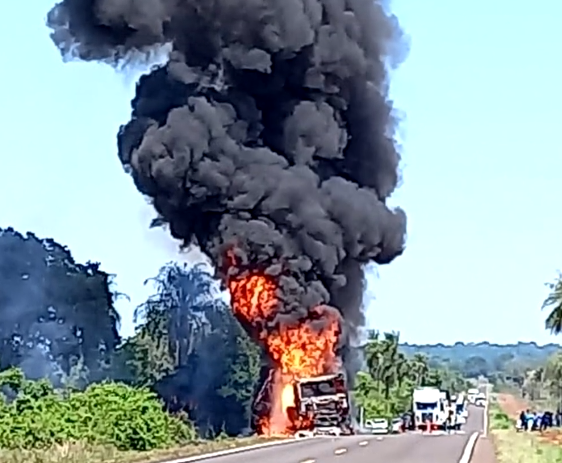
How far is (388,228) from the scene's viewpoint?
185 feet

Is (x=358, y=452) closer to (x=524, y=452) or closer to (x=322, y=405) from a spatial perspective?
(x=524, y=452)

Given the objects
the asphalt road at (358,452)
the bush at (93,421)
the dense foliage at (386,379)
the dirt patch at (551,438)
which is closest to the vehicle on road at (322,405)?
the dirt patch at (551,438)

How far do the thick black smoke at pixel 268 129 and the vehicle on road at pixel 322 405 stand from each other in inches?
130

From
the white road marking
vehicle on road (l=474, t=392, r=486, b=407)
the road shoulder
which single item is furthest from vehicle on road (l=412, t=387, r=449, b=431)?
vehicle on road (l=474, t=392, r=486, b=407)

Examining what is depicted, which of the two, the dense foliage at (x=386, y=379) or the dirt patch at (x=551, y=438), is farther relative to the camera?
the dense foliage at (x=386, y=379)

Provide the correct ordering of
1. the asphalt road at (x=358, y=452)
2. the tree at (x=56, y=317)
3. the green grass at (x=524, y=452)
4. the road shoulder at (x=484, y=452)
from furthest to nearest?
the tree at (x=56, y=317) < the green grass at (x=524, y=452) < the road shoulder at (x=484, y=452) < the asphalt road at (x=358, y=452)

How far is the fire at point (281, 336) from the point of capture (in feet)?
174

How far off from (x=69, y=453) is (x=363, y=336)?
118ft

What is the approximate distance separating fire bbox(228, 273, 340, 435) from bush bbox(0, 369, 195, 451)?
1450cm

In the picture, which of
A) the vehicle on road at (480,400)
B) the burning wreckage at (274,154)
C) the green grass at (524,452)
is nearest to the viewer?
the green grass at (524,452)

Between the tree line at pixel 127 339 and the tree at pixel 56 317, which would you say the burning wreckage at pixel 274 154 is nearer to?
the tree line at pixel 127 339

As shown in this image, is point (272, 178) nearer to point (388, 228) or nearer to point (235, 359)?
point (388, 228)

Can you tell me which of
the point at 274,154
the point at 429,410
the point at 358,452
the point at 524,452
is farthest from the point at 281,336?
the point at 358,452

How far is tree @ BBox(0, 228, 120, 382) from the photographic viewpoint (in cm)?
8044
